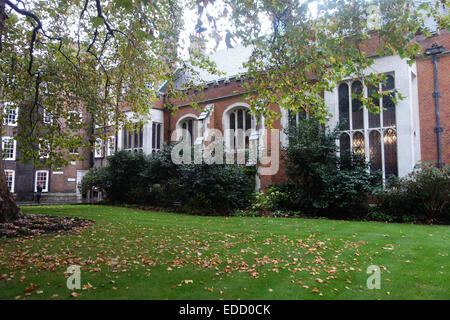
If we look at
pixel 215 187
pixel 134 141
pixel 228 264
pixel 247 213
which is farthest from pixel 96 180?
pixel 228 264

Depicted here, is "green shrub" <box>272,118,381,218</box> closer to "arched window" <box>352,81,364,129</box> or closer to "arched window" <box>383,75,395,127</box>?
"arched window" <box>352,81,364,129</box>

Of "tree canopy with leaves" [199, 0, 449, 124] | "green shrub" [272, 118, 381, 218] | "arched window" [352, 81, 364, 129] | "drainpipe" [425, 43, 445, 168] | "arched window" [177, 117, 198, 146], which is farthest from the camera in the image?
"arched window" [177, 117, 198, 146]

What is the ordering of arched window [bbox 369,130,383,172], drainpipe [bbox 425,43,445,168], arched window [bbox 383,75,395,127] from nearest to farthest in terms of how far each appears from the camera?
drainpipe [bbox 425,43,445,168], arched window [bbox 383,75,395,127], arched window [bbox 369,130,383,172]

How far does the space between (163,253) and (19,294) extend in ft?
7.93

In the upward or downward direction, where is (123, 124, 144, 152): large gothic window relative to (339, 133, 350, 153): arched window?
upward

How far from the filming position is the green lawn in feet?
12.2

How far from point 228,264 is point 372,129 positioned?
11.0 m

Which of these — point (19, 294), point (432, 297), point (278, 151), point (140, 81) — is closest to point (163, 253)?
point (19, 294)

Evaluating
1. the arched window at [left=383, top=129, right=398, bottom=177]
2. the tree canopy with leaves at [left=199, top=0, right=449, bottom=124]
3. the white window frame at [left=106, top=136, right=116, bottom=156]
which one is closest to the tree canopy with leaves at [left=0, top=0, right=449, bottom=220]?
the tree canopy with leaves at [left=199, top=0, right=449, bottom=124]

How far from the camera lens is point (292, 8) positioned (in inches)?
247

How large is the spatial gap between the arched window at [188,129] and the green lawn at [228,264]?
46.8 feet

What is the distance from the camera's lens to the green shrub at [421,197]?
9656mm

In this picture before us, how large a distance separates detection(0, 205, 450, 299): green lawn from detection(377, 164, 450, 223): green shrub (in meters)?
2.30

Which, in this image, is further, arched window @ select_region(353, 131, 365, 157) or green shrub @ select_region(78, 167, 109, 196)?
green shrub @ select_region(78, 167, 109, 196)
